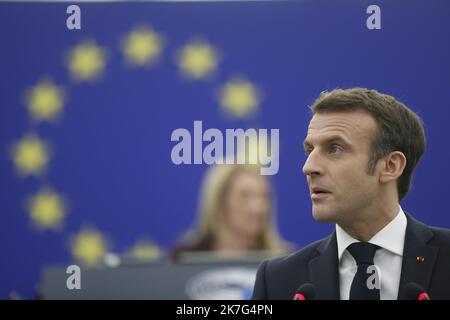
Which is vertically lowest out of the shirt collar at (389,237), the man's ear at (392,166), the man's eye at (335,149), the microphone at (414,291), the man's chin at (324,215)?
the microphone at (414,291)

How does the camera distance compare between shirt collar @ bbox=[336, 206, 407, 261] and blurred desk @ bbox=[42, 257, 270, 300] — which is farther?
blurred desk @ bbox=[42, 257, 270, 300]

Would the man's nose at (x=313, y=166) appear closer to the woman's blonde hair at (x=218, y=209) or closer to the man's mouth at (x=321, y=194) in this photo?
the man's mouth at (x=321, y=194)

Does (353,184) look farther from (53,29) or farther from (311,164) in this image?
(53,29)

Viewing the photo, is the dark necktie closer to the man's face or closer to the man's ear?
the man's face

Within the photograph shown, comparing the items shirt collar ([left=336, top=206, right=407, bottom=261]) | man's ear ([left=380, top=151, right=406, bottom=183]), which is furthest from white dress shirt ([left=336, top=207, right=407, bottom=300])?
man's ear ([left=380, top=151, right=406, bottom=183])

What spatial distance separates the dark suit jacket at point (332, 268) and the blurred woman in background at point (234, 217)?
0.13m

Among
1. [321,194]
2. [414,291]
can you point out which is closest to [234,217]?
[321,194]

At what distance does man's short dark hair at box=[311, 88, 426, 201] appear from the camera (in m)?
2.18

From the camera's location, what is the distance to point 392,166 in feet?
7.25

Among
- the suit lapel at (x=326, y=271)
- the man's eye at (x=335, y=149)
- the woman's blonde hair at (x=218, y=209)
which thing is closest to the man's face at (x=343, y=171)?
the man's eye at (x=335, y=149)

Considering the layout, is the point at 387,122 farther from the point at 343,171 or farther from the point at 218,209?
the point at 218,209

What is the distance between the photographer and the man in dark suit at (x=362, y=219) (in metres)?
2.09

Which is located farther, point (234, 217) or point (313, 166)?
Answer: point (234, 217)

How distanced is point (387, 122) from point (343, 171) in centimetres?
22
